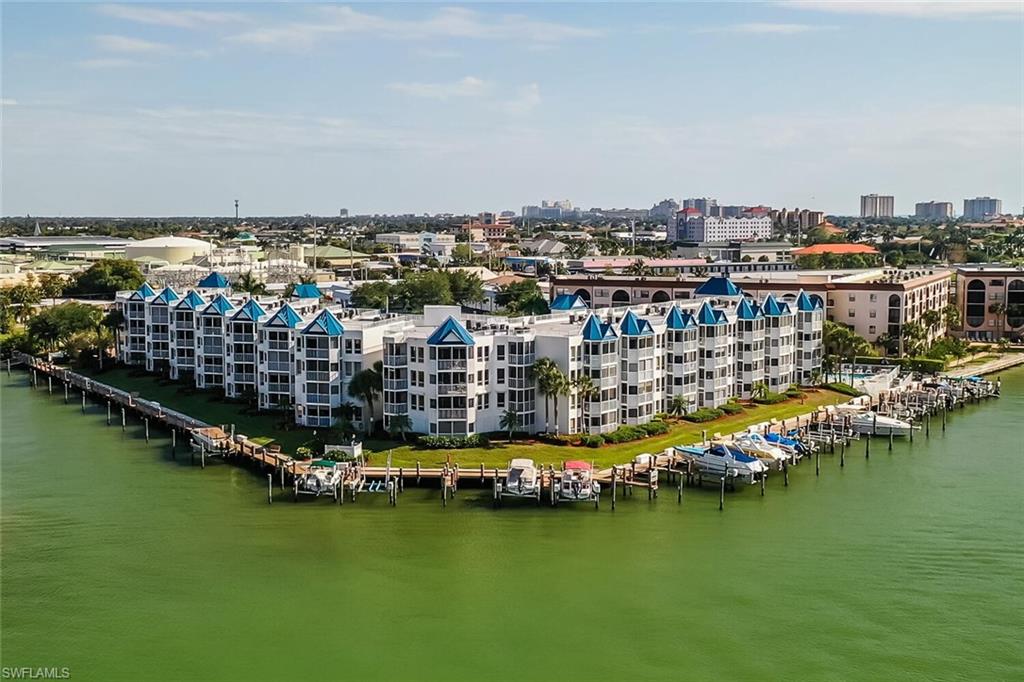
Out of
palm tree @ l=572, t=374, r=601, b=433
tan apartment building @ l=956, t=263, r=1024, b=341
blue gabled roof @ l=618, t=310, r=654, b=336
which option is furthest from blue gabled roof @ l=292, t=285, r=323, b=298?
tan apartment building @ l=956, t=263, r=1024, b=341

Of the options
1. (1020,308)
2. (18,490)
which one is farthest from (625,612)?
(1020,308)

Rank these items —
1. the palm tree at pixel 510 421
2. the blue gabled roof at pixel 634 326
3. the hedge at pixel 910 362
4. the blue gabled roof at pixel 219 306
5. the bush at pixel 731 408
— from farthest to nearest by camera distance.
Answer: the hedge at pixel 910 362 → the blue gabled roof at pixel 219 306 → the bush at pixel 731 408 → the blue gabled roof at pixel 634 326 → the palm tree at pixel 510 421

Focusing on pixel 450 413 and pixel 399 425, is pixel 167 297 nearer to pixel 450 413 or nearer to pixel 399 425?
pixel 399 425

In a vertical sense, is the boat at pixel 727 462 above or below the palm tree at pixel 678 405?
below

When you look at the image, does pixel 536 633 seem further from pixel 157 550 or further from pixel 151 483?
pixel 151 483

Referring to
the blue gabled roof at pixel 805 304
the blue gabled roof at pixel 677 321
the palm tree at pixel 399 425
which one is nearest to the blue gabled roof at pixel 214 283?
the palm tree at pixel 399 425

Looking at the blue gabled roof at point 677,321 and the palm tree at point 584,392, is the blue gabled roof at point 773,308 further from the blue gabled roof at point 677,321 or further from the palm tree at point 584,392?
the palm tree at point 584,392

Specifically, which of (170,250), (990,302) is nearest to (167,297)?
(990,302)
